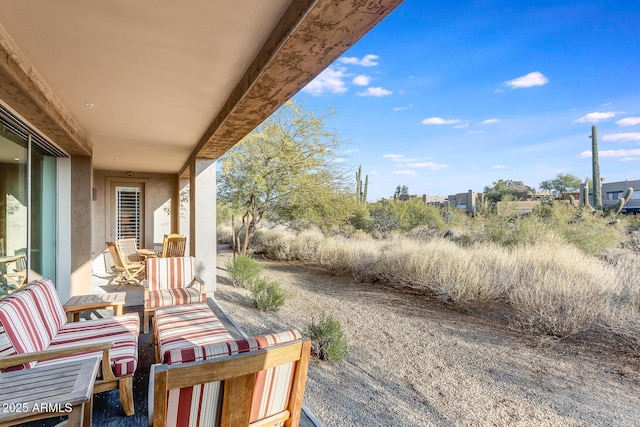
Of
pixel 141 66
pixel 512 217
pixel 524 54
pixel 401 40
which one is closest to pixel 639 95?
pixel 524 54

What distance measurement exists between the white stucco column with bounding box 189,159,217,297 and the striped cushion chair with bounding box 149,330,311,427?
13.2 ft

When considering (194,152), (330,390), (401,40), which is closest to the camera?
(330,390)

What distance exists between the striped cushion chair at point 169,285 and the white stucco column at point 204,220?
2.76 ft

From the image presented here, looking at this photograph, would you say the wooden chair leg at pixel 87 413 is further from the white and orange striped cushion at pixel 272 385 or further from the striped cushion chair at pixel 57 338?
the white and orange striped cushion at pixel 272 385

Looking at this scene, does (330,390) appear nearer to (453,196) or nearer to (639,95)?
(639,95)

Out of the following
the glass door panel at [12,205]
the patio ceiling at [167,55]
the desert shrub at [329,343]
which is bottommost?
the desert shrub at [329,343]

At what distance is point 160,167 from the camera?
310 inches

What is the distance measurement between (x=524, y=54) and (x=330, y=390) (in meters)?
12.4

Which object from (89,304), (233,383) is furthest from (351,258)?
(233,383)

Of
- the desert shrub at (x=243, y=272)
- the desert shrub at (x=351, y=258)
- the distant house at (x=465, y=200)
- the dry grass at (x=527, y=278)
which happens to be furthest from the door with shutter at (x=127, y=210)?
the distant house at (x=465, y=200)

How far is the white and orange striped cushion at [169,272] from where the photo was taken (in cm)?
414

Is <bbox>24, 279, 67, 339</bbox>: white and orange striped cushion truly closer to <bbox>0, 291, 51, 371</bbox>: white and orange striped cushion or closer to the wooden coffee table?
<bbox>0, 291, 51, 371</bbox>: white and orange striped cushion

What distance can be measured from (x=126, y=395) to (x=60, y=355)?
1.53 feet

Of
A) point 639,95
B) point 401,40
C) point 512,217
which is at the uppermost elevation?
point 639,95
